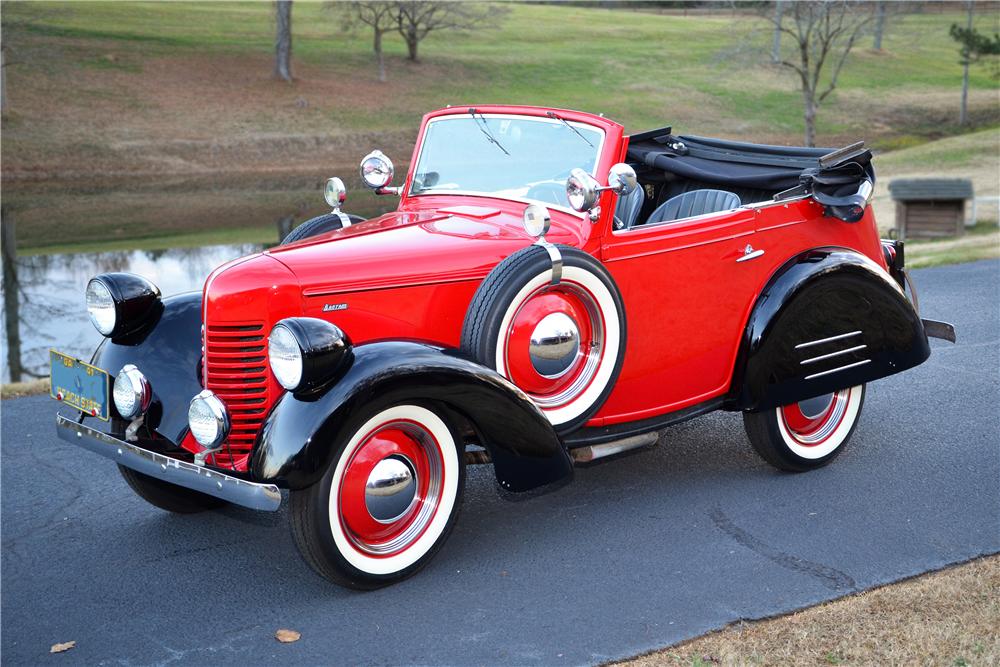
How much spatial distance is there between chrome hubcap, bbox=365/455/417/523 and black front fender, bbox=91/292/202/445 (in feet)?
3.08

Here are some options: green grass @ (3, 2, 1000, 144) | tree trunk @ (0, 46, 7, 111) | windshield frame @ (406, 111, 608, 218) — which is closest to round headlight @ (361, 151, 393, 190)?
windshield frame @ (406, 111, 608, 218)

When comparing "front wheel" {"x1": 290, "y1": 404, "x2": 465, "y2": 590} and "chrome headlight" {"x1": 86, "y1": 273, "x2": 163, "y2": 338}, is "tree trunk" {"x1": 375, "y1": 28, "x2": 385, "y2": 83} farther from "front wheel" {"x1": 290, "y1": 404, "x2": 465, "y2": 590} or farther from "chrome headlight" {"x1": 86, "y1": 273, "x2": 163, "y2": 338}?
"front wheel" {"x1": 290, "y1": 404, "x2": 465, "y2": 590}

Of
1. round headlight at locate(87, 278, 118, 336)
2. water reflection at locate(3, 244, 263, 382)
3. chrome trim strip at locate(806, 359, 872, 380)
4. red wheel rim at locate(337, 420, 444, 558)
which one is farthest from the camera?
water reflection at locate(3, 244, 263, 382)

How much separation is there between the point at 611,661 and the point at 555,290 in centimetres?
157

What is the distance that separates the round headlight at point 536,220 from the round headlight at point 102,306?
1916mm

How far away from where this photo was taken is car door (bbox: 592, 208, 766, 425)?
15.6 feet

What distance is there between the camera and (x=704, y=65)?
133 feet

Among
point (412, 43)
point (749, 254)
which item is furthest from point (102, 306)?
point (412, 43)

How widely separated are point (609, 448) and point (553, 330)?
0.71 m

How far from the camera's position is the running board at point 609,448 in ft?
15.6

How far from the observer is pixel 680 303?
15.9 ft

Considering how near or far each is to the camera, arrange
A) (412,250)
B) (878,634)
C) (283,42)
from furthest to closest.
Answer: (283,42)
(412,250)
(878,634)

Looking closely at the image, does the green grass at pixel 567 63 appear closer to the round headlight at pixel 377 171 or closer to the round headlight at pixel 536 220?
the round headlight at pixel 377 171

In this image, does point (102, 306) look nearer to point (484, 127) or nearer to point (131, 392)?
point (131, 392)
